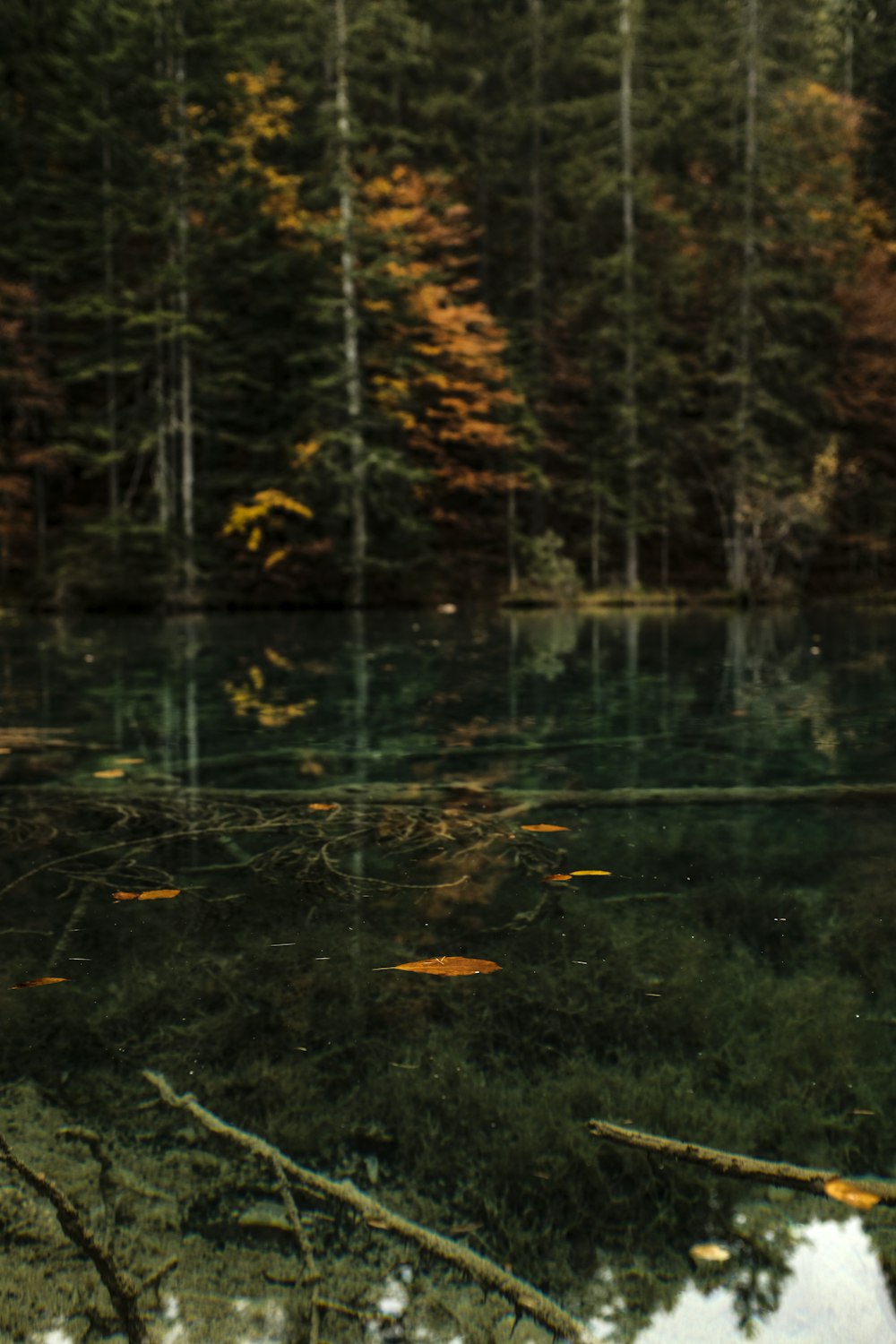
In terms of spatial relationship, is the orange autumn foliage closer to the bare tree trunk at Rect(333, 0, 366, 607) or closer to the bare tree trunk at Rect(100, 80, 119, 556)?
the bare tree trunk at Rect(333, 0, 366, 607)

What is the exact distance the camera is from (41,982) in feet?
6.79

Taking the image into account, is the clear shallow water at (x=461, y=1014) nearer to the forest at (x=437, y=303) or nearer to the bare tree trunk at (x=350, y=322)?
the bare tree trunk at (x=350, y=322)

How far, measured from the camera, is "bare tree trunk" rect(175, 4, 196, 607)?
19.4m

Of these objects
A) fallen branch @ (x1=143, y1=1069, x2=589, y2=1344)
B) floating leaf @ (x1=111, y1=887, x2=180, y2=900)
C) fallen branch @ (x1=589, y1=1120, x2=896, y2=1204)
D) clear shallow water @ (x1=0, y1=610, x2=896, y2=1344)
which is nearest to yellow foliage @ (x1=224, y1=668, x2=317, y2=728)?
clear shallow water @ (x1=0, y1=610, x2=896, y2=1344)

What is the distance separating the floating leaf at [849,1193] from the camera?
1.31 metres

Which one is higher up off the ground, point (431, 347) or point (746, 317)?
point (746, 317)

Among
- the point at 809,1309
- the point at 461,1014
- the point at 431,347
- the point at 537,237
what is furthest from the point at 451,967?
the point at 537,237

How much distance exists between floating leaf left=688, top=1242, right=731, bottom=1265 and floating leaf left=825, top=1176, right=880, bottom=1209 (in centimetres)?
19

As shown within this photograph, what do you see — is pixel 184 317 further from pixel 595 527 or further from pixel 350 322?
pixel 595 527

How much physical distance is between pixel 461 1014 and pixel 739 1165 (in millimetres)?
607

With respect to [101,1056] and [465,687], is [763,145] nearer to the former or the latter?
[465,687]

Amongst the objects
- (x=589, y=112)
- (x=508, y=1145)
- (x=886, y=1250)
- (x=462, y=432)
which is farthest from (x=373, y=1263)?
(x=589, y=112)

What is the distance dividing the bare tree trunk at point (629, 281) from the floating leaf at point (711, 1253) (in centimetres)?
2172

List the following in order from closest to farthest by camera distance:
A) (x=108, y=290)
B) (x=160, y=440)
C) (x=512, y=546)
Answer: (x=160, y=440) → (x=108, y=290) → (x=512, y=546)
